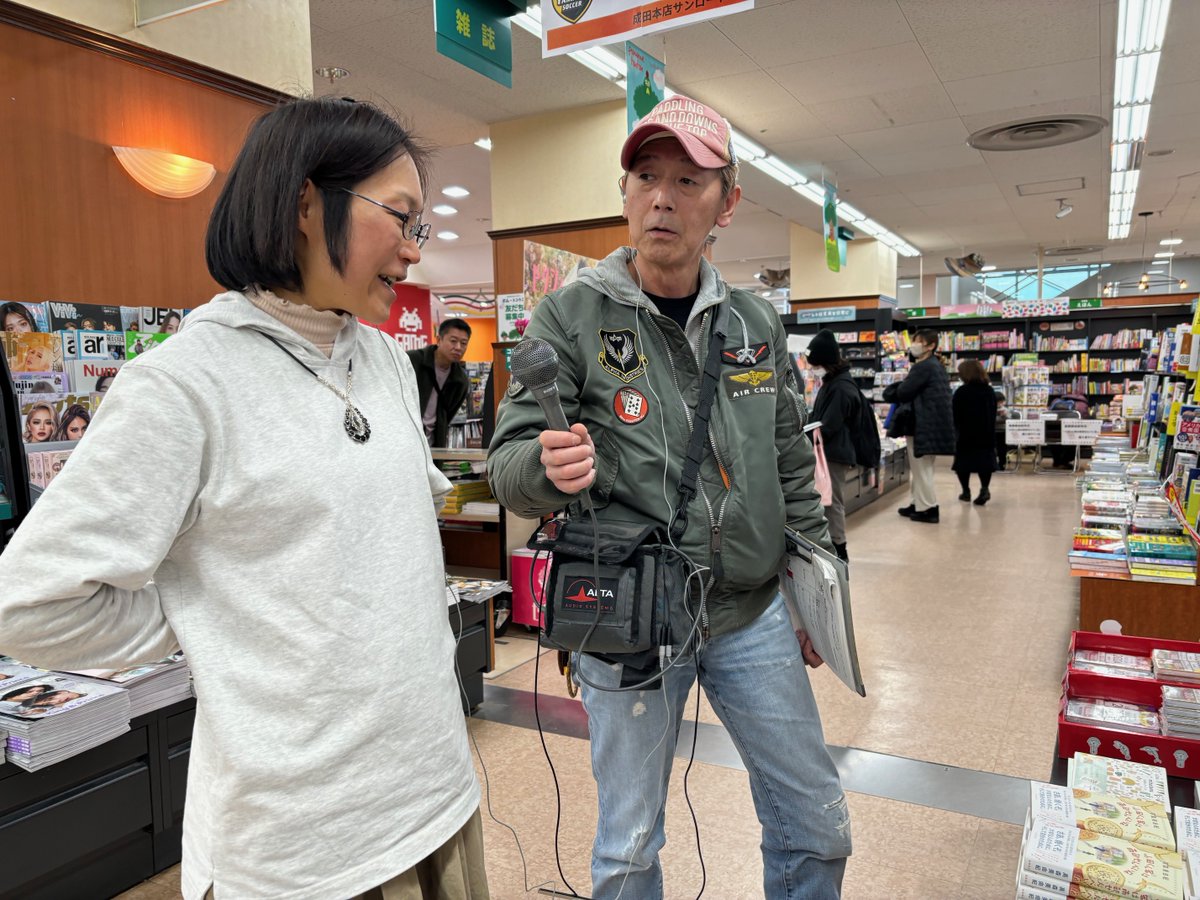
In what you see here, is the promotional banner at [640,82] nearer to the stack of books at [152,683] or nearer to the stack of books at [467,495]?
the stack of books at [467,495]

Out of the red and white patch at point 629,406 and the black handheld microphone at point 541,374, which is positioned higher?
the black handheld microphone at point 541,374

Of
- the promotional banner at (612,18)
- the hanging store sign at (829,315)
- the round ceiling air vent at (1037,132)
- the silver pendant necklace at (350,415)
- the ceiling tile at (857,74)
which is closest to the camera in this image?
the silver pendant necklace at (350,415)

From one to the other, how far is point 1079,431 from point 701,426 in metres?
11.3

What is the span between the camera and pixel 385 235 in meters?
1.02

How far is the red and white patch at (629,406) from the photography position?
1451 millimetres

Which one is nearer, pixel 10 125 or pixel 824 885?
pixel 824 885

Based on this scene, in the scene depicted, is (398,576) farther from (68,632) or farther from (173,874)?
(173,874)

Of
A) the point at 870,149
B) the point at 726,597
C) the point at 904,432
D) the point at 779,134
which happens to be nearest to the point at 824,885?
the point at 726,597

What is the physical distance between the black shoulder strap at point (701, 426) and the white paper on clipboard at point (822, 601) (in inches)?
11.2

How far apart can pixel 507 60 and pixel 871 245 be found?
1124 cm

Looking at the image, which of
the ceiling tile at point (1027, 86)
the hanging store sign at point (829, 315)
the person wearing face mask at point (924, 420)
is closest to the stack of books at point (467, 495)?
the person wearing face mask at point (924, 420)

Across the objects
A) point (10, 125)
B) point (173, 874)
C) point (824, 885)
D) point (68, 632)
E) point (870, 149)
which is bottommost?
point (173, 874)

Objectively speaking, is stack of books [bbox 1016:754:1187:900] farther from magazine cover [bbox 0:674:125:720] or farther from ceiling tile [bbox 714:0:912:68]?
ceiling tile [bbox 714:0:912:68]

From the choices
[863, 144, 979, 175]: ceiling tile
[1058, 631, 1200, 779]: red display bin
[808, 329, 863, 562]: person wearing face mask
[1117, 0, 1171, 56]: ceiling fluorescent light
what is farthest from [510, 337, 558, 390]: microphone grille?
[863, 144, 979, 175]: ceiling tile
